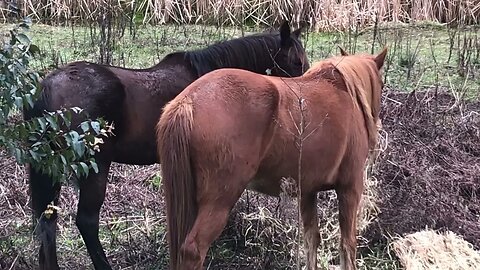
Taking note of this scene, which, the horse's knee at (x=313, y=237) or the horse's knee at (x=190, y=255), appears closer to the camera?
the horse's knee at (x=190, y=255)

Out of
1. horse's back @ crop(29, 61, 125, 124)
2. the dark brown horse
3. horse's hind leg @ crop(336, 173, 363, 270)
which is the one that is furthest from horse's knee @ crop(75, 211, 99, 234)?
horse's hind leg @ crop(336, 173, 363, 270)

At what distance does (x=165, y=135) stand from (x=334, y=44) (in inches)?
239

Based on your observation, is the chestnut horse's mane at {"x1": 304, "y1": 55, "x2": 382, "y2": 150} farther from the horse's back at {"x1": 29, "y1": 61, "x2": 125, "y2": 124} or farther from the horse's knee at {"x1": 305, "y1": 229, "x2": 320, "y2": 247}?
the horse's back at {"x1": 29, "y1": 61, "x2": 125, "y2": 124}

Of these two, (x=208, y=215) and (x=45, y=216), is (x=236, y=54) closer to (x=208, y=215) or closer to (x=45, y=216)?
(x=45, y=216)

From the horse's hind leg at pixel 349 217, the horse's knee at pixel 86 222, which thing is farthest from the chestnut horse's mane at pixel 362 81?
the horse's knee at pixel 86 222

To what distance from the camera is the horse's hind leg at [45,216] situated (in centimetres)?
438

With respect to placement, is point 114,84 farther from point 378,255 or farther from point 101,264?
point 378,255

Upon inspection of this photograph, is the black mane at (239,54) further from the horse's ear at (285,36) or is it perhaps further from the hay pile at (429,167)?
the hay pile at (429,167)

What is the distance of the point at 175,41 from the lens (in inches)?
384

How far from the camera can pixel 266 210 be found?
→ 16.1 feet

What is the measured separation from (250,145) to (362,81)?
3.34 feet

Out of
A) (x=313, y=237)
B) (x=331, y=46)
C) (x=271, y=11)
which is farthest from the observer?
(x=271, y=11)

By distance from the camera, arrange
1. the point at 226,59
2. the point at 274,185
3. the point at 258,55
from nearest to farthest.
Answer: the point at 274,185, the point at 226,59, the point at 258,55

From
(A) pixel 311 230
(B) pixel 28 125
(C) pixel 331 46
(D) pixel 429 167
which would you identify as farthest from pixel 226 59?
(C) pixel 331 46
